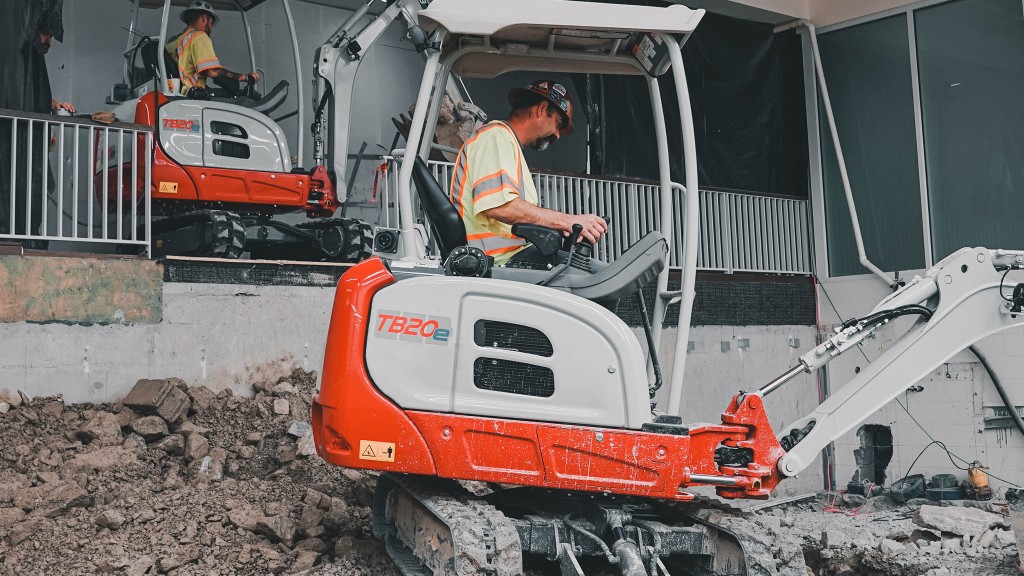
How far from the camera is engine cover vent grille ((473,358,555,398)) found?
13.4 feet

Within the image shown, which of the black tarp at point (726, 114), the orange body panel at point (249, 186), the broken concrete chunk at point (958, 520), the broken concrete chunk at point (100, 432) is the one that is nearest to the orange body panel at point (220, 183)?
the orange body panel at point (249, 186)

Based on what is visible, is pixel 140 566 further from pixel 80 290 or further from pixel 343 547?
pixel 80 290

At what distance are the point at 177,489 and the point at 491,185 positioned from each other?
290 centimetres

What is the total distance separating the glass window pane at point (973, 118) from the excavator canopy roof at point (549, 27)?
23.5 feet

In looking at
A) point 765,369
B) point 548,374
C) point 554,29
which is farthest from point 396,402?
point 765,369

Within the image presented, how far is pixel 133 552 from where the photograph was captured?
5.04 metres

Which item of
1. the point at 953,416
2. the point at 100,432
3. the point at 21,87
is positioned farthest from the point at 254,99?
the point at 953,416

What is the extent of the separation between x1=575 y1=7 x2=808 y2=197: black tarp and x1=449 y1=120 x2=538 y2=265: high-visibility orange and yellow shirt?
6408 mm

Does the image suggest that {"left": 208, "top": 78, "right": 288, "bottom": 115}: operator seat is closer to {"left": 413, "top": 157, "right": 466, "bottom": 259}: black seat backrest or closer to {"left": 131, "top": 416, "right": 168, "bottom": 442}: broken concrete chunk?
{"left": 131, "top": 416, "right": 168, "bottom": 442}: broken concrete chunk

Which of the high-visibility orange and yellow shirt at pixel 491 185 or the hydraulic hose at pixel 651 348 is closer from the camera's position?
→ the high-visibility orange and yellow shirt at pixel 491 185

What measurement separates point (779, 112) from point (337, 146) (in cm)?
550

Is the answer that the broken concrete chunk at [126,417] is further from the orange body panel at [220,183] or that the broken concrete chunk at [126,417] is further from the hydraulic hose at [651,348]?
the hydraulic hose at [651,348]

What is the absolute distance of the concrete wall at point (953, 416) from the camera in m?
9.95

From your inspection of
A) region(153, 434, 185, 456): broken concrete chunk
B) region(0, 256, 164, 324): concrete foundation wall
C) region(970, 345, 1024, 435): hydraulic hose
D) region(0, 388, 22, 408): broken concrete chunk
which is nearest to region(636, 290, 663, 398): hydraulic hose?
region(153, 434, 185, 456): broken concrete chunk
